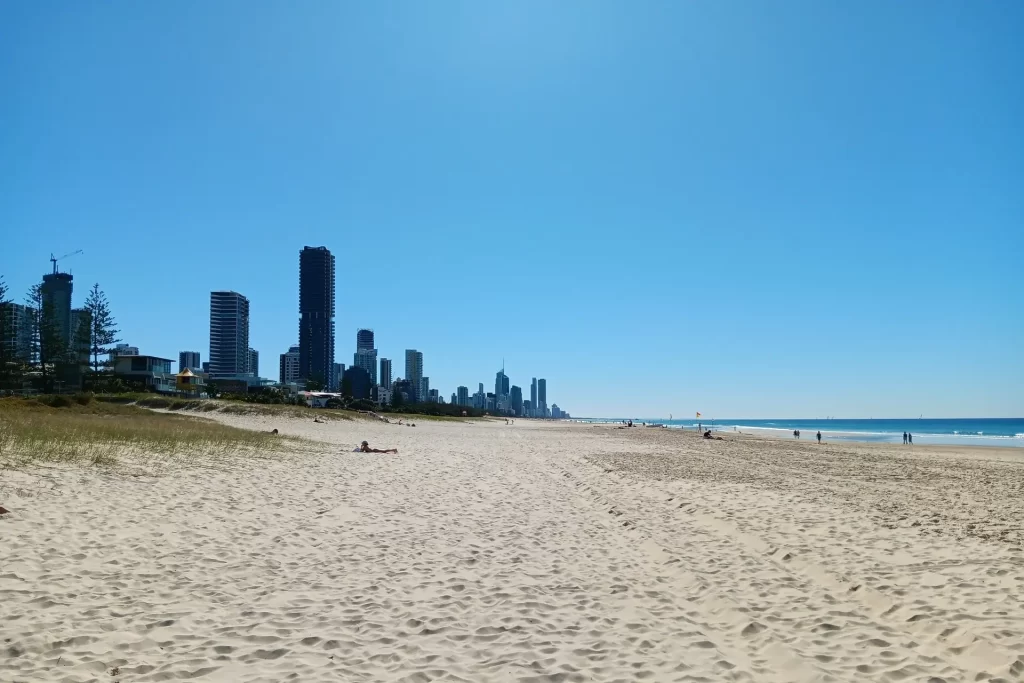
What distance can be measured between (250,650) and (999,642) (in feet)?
24.7

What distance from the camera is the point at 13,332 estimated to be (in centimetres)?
6012

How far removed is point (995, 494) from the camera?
16.8 m

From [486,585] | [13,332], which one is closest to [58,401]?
[13,332]

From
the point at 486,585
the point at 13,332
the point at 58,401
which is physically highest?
the point at 13,332

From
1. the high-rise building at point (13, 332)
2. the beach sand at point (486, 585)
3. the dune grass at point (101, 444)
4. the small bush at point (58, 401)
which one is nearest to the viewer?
the beach sand at point (486, 585)

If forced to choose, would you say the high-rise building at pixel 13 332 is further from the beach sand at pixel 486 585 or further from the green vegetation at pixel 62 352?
the beach sand at pixel 486 585

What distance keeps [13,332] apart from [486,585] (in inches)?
2837

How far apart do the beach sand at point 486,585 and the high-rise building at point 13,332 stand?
59.8 meters

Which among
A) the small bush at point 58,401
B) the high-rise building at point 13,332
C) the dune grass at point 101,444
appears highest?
the high-rise building at point 13,332

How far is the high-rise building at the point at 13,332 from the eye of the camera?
5846 cm

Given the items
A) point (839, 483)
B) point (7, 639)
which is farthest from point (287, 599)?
point (839, 483)

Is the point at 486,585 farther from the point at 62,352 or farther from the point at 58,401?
the point at 62,352

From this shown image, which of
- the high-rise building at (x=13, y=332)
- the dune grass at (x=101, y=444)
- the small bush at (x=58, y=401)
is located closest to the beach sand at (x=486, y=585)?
the dune grass at (x=101, y=444)

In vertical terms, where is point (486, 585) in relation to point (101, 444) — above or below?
below
